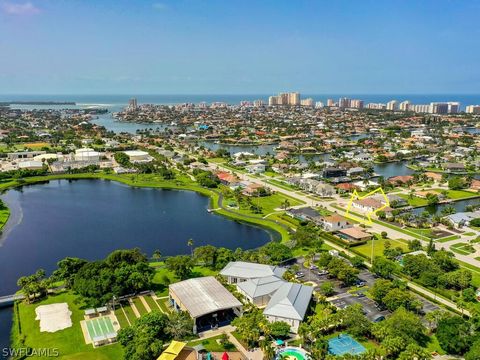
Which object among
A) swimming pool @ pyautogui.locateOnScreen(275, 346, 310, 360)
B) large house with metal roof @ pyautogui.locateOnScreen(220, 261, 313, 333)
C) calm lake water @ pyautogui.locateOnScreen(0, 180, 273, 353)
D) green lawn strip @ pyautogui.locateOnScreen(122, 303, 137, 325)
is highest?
large house with metal roof @ pyautogui.locateOnScreen(220, 261, 313, 333)

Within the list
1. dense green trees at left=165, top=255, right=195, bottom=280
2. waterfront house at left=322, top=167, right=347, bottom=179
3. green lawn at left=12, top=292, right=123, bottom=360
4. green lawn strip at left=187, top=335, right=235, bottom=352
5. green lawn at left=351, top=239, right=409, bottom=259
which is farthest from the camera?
waterfront house at left=322, top=167, right=347, bottom=179

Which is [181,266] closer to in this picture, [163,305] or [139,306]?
[163,305]

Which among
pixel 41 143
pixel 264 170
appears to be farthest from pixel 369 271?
pixel 41 143

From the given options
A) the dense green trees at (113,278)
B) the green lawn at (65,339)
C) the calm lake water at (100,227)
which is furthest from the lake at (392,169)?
the green lawn at (65,339)

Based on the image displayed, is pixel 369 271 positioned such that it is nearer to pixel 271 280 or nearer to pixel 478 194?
pixel 271 280

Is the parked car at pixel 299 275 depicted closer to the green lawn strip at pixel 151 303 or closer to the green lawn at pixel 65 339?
the green lawn strip at pixel 151 303

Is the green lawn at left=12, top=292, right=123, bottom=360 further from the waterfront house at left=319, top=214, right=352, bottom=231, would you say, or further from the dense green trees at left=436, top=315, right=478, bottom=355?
the waterfront house at left=319, top=214, right=352, bottom=231

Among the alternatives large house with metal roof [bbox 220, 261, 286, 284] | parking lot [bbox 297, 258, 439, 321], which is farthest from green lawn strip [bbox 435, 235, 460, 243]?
large house with metal roof [bbox 220, 261, 286, 284]

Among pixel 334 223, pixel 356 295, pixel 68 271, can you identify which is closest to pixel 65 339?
pixel 68 271
